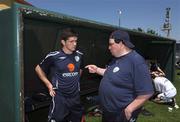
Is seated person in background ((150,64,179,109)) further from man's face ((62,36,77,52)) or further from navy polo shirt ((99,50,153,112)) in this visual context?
navy polo shirt ((99,50,153,112))

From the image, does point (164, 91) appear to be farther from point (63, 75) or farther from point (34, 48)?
point (63, 75)

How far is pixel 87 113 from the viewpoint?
28.3 feet

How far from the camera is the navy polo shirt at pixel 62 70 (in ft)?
17.0

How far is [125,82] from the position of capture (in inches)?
162

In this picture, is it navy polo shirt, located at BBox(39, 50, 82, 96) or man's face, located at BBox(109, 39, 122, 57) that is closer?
man's face, located at BBox(109, 39, 122, 57)

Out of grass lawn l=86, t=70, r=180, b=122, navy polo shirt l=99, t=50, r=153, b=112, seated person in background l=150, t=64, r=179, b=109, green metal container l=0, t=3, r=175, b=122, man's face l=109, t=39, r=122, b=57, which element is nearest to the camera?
navy polo shirt l=99, t=50, r=153, b=112

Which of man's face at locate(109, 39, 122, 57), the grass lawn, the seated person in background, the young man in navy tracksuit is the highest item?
man's face at locate(109, 39, 122, 57)

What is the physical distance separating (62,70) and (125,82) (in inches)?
52.4

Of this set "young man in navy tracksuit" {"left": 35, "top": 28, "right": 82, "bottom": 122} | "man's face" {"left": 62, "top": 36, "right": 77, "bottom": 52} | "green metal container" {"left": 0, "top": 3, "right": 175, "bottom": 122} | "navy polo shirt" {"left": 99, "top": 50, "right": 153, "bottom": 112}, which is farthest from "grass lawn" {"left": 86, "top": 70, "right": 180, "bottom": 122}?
"navy polo shirt" {"left": 99, "top": 50, "right": 153, "bottom": 112}

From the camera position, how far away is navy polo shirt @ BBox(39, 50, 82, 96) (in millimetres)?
5188

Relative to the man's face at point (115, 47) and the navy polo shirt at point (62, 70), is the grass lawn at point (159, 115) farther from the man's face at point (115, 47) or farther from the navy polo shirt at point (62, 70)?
the man's face at point (115, 47)

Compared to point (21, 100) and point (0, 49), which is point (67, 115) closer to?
point (21, 100)

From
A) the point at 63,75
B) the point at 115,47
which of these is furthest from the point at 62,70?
the point at 115,47

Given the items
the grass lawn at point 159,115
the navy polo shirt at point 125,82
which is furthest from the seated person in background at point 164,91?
the navy polo shirt at point 125,82
